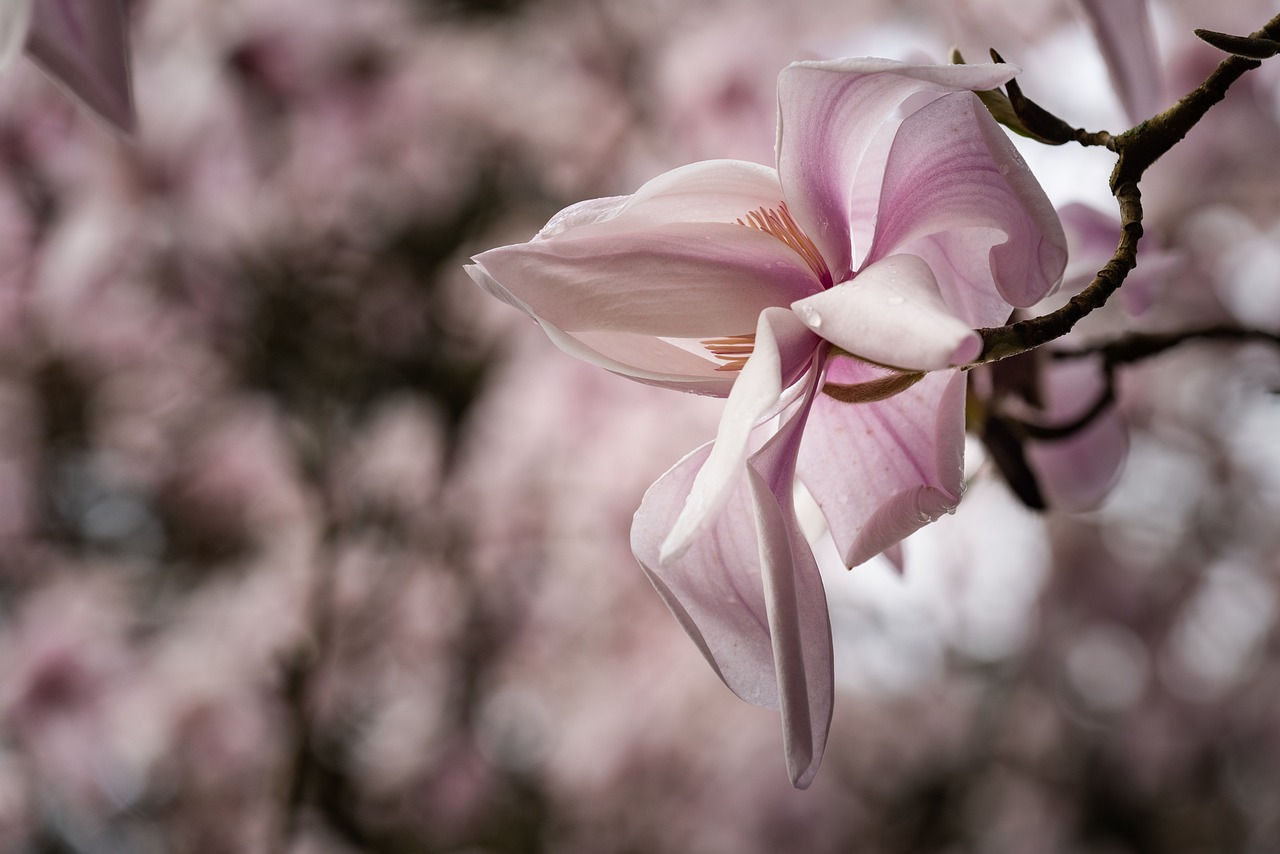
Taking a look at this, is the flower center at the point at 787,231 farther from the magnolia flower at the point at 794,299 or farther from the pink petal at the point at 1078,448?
the pink petal at the point at 1078,448

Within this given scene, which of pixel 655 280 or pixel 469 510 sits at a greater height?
pixel 655 280

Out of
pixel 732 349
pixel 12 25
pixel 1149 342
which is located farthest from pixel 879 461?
pixel 12 25

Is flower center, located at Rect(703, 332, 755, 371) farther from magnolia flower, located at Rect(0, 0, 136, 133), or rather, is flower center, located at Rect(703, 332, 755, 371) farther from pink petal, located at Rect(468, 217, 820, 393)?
magnolia flower, located at Rect(0, 0, 136, 133)

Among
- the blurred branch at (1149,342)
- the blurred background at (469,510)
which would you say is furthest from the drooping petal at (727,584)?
the blurred background at (469,510)

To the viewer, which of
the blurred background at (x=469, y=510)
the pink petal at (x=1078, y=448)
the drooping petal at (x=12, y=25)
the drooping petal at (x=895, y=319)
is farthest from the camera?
the blurred background at (x=469, y=510)

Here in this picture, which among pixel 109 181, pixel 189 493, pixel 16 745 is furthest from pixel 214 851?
pixel 109 181

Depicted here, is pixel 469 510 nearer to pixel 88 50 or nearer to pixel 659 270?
pixel 88 50
